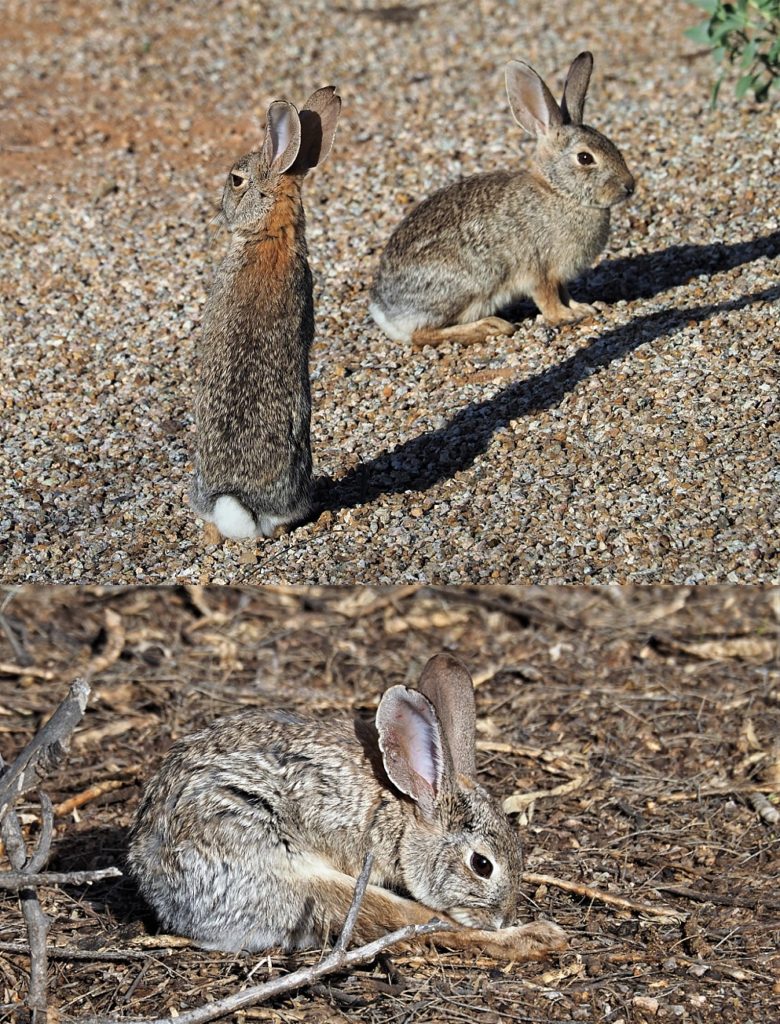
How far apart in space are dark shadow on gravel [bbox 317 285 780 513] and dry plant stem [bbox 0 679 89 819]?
2799mm

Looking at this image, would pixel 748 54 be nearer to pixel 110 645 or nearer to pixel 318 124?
pixel 318 124

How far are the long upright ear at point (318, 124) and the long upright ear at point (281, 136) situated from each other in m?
0.10

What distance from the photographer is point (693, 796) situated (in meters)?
5.51

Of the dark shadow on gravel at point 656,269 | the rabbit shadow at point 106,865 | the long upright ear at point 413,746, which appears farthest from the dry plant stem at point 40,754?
the dark shadow on gravel at point 656,269

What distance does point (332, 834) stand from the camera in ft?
15.1

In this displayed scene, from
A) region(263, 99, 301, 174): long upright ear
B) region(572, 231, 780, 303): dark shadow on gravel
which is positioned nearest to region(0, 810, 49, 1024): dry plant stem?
region(263, 99, 301, 174): long upright ear

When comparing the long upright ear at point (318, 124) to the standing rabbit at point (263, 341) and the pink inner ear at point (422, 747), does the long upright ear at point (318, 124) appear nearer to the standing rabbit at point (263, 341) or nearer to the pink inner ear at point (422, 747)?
the standing rabbit at point (263, 341)

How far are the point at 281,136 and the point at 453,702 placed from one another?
8.63ft

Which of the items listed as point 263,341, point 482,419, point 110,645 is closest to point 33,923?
point 263,341

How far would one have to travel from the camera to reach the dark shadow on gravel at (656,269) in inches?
307

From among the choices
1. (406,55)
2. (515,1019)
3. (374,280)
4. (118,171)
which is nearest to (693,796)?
(515,1019)

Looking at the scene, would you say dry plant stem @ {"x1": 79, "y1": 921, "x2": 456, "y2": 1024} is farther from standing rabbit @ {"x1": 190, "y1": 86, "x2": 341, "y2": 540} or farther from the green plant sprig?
Answer: the green plant sprig

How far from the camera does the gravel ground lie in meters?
6.23

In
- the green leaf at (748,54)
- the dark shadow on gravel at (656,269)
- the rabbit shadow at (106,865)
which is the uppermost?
the green leaf at (748,54)
